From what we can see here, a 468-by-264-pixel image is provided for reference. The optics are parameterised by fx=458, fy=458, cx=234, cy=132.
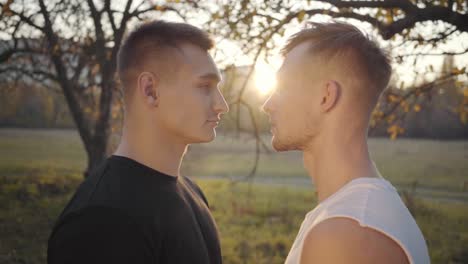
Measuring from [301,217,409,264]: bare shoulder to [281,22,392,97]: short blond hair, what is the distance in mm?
659

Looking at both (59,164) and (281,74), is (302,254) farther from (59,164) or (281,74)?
(59,164)

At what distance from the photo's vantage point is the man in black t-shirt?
6.01 feet

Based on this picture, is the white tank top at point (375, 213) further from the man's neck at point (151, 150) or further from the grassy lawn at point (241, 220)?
the grassy lawn at point (241, 220)

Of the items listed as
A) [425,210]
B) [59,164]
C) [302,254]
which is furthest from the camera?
[59,164]

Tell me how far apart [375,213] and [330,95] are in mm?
523

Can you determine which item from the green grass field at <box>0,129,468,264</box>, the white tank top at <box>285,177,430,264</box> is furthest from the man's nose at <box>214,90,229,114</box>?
the green grass field at <box>0,129,468,264</box>

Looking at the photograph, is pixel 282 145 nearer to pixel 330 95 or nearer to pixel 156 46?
pixel 330 95

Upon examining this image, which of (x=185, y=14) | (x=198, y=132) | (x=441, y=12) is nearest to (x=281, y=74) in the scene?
(x=198, y=132)

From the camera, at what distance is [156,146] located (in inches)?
89.1

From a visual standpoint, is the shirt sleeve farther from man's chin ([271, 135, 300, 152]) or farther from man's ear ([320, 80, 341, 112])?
man's ear ([320, 80, 341, 112])

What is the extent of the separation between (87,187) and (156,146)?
0.39 m

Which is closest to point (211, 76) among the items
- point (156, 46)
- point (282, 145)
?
point (156, 46)

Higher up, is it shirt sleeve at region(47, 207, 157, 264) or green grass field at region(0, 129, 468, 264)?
shirt sleeve at region(47, 207, 157, 264)

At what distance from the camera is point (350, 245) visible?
4.58 ft
